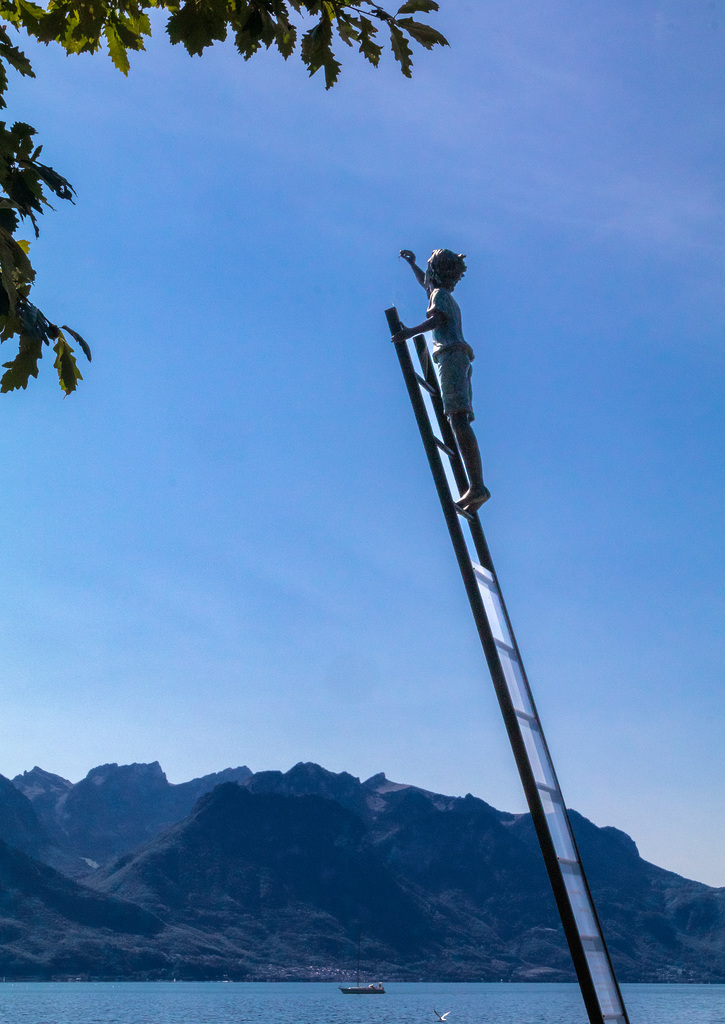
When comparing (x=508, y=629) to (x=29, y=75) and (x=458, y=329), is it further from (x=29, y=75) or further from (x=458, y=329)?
(x=29, y=75)

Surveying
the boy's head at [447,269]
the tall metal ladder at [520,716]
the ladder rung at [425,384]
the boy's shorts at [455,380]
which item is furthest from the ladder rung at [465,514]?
the boy's head at [447,269]

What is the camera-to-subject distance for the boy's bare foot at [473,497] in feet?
26.8

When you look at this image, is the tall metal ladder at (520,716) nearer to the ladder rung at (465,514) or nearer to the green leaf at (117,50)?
the ladder rung at (465,514)

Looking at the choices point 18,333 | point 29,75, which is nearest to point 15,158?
point 29,75

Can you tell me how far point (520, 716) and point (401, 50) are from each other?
173 inches

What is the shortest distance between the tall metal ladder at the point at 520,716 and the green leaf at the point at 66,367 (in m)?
3.02

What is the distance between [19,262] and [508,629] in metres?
4.91

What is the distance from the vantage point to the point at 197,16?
4645 millimetres

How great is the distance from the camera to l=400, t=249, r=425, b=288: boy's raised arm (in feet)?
29.2

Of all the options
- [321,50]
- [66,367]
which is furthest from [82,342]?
[321,50]

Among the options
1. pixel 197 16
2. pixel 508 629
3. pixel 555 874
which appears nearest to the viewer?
pixel 197 16

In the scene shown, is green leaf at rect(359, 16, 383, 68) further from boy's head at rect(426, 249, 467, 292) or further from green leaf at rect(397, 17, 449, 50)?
boy's head at rect(426, 249, 467, 292)

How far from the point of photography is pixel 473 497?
8.17 metres

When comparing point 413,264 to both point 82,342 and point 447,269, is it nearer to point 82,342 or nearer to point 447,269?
point 447,269
